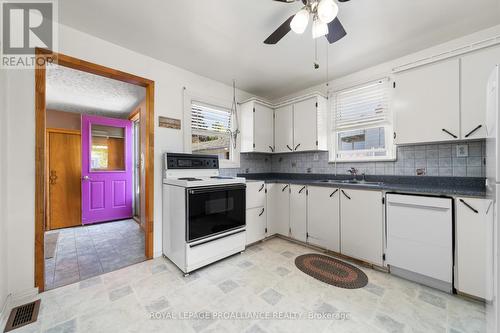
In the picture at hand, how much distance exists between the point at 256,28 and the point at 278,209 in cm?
237

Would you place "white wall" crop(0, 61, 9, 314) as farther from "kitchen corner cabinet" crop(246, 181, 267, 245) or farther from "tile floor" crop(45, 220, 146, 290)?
"kitchen corner cabinet" crop(246, 181, 267, 245)

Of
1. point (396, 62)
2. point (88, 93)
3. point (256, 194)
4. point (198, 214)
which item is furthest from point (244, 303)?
point (88, 93)

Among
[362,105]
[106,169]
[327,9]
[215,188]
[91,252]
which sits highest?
[327,9]

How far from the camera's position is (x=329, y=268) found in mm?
2092

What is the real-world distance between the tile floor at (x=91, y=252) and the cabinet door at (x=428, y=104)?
3.47 metres

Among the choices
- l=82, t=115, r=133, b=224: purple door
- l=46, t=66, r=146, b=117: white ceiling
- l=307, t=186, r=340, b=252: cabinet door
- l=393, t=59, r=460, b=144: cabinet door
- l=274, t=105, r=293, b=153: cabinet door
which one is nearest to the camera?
l=393, t=59, r=460, b=144: cabinet door

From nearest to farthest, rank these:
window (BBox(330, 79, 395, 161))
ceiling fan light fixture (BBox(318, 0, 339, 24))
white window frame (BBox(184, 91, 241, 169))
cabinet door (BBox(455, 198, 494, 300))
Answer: ceiling fan light fixture (BBox(318, 0, 339, 24))
cabinet door (BBox(455, 198, 494, 300))
window (BBox(330, 79, 395, 161))
white window frame (BBox(184, 91, 241, 169))

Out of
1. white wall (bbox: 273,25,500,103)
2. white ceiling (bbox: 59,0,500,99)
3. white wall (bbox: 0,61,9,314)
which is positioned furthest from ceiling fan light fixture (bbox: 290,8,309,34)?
white wall (bbox: 0,61,9,314)

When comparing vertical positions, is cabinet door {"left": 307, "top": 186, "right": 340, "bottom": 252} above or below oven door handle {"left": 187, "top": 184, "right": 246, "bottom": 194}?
below

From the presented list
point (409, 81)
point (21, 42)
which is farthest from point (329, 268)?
point (21, 42)

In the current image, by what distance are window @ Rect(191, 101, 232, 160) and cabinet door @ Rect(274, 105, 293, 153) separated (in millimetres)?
850

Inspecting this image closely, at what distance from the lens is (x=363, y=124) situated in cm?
268

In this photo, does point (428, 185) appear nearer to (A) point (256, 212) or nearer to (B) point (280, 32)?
(A) point (256, 212)

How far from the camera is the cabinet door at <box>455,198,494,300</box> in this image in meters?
1.52
